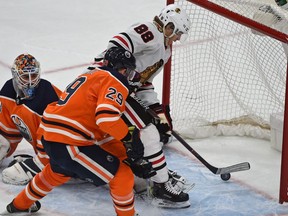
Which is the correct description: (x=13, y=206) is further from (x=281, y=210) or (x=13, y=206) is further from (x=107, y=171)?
(x=281, y=210)

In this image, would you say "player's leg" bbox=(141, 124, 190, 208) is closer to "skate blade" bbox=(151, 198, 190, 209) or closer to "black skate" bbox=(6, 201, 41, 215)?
"skate blade" bbox=(151, 198, 190, 209)

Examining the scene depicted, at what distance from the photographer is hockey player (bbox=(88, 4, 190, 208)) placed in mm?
3844

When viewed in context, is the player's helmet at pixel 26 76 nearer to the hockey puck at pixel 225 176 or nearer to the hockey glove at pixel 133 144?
the hockey glove at pixel 133 144

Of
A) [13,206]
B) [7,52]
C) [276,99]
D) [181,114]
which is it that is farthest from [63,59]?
[13,206]

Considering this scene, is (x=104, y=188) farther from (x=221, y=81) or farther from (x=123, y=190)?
(x=221, y=81)

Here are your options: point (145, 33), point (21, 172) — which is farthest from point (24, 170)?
point (145, 33)

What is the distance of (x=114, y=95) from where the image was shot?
355cm

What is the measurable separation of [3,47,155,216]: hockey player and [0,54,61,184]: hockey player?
1.40 feet

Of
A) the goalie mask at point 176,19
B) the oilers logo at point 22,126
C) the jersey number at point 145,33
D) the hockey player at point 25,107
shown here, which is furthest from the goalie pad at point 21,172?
the goalie mask at point 176,19

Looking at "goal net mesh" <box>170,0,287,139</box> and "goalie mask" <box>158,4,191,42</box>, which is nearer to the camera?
"goalie mask" <box>158,4,191,42</box>

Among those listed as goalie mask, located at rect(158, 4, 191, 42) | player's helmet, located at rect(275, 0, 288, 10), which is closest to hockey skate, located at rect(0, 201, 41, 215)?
goalie mask, located at rect(158, 4, 191, 42)

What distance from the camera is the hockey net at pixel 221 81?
4.65m

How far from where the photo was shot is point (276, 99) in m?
4.66

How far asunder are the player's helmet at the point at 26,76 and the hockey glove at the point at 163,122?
1.91 ft
